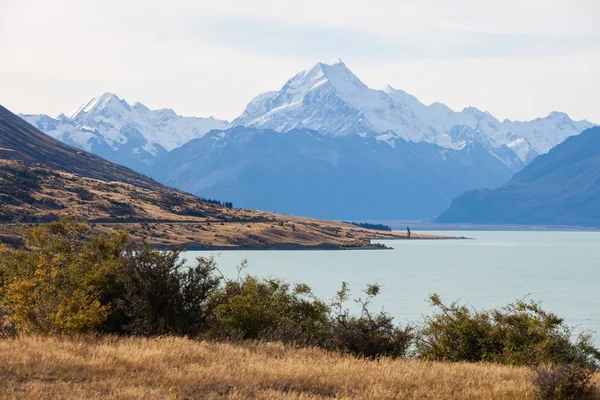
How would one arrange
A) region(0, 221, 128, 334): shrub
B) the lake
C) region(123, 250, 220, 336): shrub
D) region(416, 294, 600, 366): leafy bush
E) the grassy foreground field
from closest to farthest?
the grassy foreground field → region(0, 221, 128, 334): shrub → region(123, 250, 220, 336): shrub → region(416, 294, 600, 366): leafy bush → the lake

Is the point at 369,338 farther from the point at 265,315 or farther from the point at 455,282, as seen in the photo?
the point at 455,282

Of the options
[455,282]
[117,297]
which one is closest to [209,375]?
[117,297]

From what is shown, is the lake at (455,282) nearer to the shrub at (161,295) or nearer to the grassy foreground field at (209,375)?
the shrub at (161,295)

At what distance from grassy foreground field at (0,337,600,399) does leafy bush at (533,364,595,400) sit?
1.42 feet

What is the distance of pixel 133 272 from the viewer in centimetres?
3116

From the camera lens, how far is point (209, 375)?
21.8 m

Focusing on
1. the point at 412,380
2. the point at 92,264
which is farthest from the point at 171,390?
the point at 92,264

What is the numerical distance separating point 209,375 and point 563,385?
9.24 metres

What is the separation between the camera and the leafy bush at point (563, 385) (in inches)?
848

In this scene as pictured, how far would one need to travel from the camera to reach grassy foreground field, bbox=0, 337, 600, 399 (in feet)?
66.1

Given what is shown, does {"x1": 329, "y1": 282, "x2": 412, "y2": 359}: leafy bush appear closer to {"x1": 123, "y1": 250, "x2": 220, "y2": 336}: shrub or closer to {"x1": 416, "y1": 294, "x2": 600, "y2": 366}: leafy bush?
{"x1": 416, "y1": 294, "x2": 600, "y2": 366}: leafy bush

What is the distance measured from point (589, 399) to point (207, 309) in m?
17.3

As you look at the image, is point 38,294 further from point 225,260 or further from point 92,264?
point 225,260

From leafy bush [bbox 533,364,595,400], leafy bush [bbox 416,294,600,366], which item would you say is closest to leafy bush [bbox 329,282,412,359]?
leafy bush [bbox 416,294,600,366]
